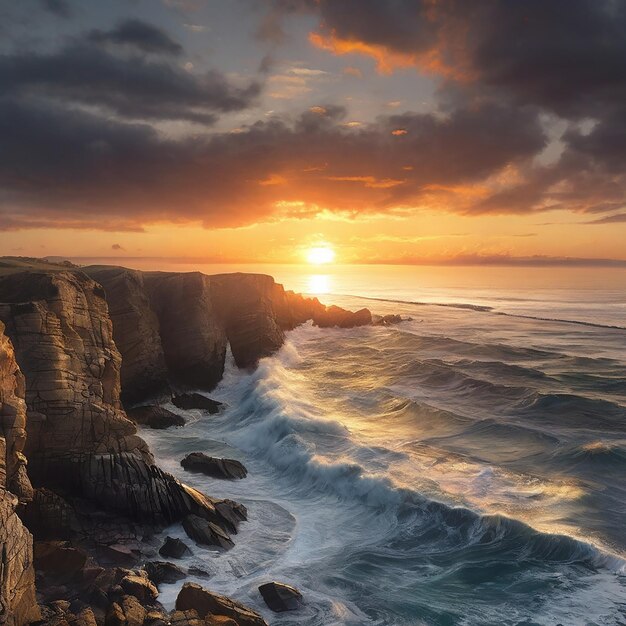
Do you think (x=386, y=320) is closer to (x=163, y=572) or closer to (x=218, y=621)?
(x=163, y=572)

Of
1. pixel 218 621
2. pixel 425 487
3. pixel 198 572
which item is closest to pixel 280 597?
pixel 198 572

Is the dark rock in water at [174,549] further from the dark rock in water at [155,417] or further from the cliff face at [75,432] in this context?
the dark rock in water at [155,417]

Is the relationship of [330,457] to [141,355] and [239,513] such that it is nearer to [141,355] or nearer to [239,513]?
[239,513]

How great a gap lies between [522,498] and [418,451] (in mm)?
7355

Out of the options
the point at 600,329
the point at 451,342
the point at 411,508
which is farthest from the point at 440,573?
the point at 600,329

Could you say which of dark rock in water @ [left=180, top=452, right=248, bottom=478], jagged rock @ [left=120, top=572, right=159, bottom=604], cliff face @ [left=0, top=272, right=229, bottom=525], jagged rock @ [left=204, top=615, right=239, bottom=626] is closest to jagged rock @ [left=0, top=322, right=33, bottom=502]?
cliff face @ [left=0, top=272, right=229, bottom=525]

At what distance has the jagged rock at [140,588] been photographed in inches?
635

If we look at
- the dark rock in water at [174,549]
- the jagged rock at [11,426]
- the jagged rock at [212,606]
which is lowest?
the dark rock in water at [174,549]

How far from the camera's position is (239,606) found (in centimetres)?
1566

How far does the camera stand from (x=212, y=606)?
50.2 ft

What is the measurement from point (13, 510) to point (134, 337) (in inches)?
1075

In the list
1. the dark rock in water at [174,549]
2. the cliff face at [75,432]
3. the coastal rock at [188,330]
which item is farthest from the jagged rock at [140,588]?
the coastal rock at [188,330]

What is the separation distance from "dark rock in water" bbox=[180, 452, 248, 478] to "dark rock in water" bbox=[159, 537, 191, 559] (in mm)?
8198

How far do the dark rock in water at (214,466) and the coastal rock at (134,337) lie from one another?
41.5 feet
